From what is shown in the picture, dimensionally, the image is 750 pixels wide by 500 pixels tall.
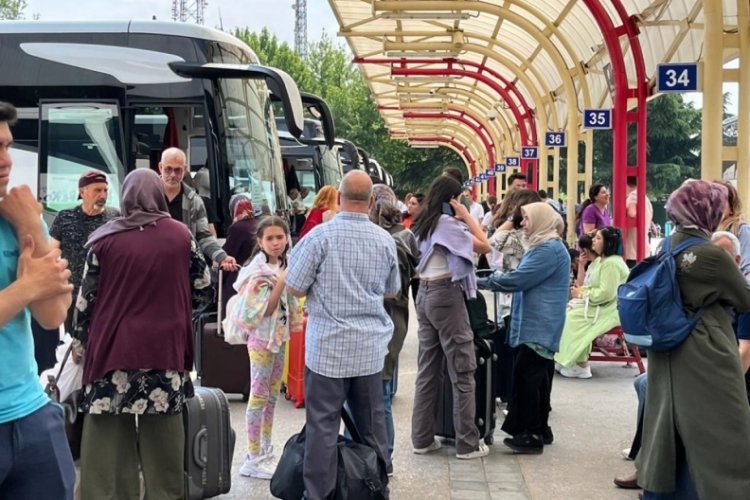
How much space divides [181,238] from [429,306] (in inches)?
88.8

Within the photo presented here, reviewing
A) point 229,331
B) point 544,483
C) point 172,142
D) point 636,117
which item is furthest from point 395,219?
point 636,117

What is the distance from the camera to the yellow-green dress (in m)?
9.16

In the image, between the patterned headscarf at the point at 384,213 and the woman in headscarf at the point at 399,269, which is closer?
the woman in headscarf at the point at 399,269

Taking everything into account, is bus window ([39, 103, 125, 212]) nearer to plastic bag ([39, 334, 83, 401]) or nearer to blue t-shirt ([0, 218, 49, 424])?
plastic bag ([39, 334, 83, 401])

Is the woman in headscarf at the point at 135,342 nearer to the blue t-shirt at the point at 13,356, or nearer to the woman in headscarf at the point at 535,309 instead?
the blue t-shirt at the point at 13,356

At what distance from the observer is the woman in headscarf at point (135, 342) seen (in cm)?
448

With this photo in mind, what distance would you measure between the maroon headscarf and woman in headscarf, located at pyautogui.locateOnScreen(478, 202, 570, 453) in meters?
2.70

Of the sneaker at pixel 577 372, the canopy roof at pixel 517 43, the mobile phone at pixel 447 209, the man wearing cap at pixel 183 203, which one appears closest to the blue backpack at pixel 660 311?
the mobile phone at pixel 447 209

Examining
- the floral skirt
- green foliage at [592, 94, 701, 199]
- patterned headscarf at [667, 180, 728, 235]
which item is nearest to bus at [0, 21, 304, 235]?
the floral skirt

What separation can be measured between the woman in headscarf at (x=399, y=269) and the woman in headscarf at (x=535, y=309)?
0.54 m

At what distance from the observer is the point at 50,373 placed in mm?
5324

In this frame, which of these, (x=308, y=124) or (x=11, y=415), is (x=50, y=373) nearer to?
(x=11, y=415)

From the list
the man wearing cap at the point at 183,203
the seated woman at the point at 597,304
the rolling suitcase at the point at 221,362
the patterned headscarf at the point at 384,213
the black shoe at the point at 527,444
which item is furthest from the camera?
the seated woman at the point at 597,304

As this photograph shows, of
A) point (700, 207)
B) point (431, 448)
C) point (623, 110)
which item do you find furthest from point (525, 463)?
point (623, 110)
